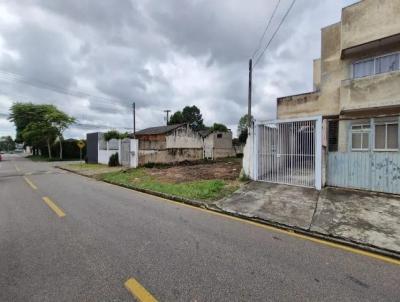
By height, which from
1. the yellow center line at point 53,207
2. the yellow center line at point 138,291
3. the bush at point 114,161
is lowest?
the yellow center line at point 53,207

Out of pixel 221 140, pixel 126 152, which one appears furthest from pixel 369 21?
pixel 221 140

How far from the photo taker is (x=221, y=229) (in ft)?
16.5

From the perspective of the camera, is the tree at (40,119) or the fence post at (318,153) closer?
the fence post at (318,153)

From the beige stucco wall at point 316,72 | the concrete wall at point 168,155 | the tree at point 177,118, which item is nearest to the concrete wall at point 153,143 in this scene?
the concrete wall at point 168,155

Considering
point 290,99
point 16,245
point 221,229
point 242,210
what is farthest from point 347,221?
point 290,99

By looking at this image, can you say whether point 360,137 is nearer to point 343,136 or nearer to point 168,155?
point 343,136

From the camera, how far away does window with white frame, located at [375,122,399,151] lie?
8.84 meters

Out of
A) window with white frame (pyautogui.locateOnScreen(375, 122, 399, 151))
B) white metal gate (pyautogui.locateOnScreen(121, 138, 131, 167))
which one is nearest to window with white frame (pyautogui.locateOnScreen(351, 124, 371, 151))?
window with white frame (pyautogui.locateOnScreen(375, 122, 399, 151))

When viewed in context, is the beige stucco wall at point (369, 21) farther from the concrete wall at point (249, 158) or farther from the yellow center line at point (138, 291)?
the yellow center line at point (138, 291)

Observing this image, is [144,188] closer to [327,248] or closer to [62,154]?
[327,248]

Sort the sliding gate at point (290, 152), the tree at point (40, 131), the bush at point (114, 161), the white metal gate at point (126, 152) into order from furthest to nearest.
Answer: the tree at point (40, 131), the bush at point (114, 161), the white metal gate at point (126, 152), the sliding gate at point (290, 152)

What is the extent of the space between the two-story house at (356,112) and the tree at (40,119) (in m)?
34.4

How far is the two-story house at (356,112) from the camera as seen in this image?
25.4ft

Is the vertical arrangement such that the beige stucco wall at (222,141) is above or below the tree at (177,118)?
below
